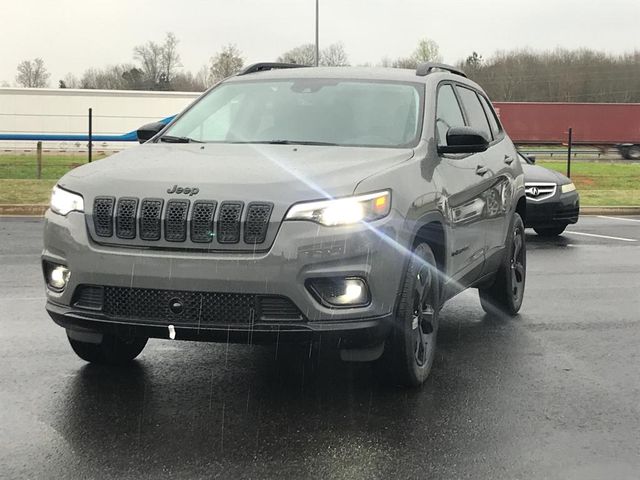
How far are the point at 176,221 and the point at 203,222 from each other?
143mm

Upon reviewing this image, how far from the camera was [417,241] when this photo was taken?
4.55m

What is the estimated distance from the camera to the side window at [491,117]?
6.93 m

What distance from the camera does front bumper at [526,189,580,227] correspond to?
12352mm

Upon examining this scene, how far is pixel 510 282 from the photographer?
6.70m

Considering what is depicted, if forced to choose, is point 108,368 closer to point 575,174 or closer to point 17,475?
point 17,475

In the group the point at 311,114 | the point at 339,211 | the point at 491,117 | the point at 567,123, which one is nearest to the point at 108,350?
the point at 339,211

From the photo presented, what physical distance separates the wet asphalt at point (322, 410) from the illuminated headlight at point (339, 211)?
1015 mm

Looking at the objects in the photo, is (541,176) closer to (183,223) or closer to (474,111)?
(474,111)

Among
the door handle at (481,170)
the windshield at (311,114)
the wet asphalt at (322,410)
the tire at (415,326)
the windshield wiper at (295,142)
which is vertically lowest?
the wet asphalt at (322,410)

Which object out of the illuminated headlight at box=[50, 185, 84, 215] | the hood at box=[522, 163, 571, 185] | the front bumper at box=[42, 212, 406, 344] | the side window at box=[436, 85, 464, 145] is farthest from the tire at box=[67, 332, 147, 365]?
the hood at box=[522, 163, 571, 185]

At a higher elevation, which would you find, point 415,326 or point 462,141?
point 462,141

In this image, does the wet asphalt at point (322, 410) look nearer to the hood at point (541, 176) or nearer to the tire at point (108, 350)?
the tire at point (108, 350)

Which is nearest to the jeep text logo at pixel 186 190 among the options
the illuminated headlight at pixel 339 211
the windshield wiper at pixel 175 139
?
the illuminated headlight at pixel 339 211

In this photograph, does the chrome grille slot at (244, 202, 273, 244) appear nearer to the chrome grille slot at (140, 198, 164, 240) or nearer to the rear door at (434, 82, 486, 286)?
the chrome grille slot at (140, 198, 164, 240)
